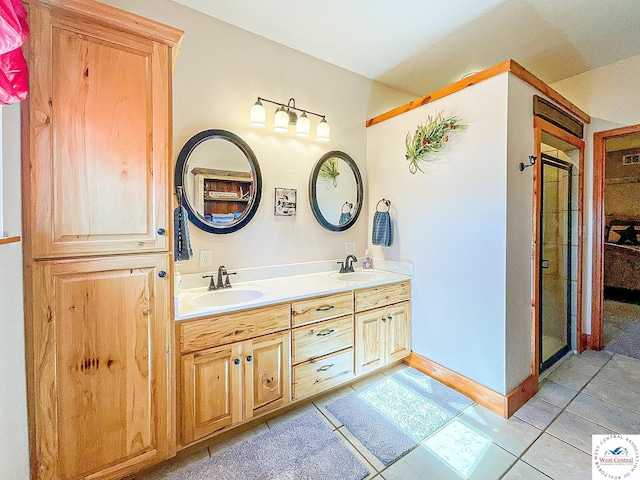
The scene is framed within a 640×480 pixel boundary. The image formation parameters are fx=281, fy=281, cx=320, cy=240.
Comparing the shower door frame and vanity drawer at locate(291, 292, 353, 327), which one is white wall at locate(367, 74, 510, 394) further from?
vanity drawer at locate(291, 292, 353, 327)

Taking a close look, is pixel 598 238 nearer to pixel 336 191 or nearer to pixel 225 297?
pixel 336 191

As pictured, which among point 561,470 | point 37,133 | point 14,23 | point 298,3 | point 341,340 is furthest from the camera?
point 341,340

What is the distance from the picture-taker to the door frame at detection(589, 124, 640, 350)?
273cm

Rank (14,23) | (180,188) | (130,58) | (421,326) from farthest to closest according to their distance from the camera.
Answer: (421,326)
(180,188)
(130,58)
(14,23)

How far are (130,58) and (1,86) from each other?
0.51 meters

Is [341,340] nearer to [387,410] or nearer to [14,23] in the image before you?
[387,410]

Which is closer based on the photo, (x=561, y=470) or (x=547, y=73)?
(x=561, y=470)

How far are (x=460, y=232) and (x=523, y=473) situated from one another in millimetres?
1404

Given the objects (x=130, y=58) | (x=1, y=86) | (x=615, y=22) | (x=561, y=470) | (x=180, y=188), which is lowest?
(x=561, y=470)

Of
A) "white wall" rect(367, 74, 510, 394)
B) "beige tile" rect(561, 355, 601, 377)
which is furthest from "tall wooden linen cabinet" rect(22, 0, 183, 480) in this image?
"beige tile" rect(561, 355, 601, 377)

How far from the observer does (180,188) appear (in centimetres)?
177

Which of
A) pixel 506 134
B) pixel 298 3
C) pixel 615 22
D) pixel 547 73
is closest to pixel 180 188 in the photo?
pixel 298 3

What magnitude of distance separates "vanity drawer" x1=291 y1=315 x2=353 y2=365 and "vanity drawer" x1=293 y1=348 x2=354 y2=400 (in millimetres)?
46

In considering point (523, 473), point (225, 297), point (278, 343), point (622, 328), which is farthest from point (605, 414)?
point (225, 297)
